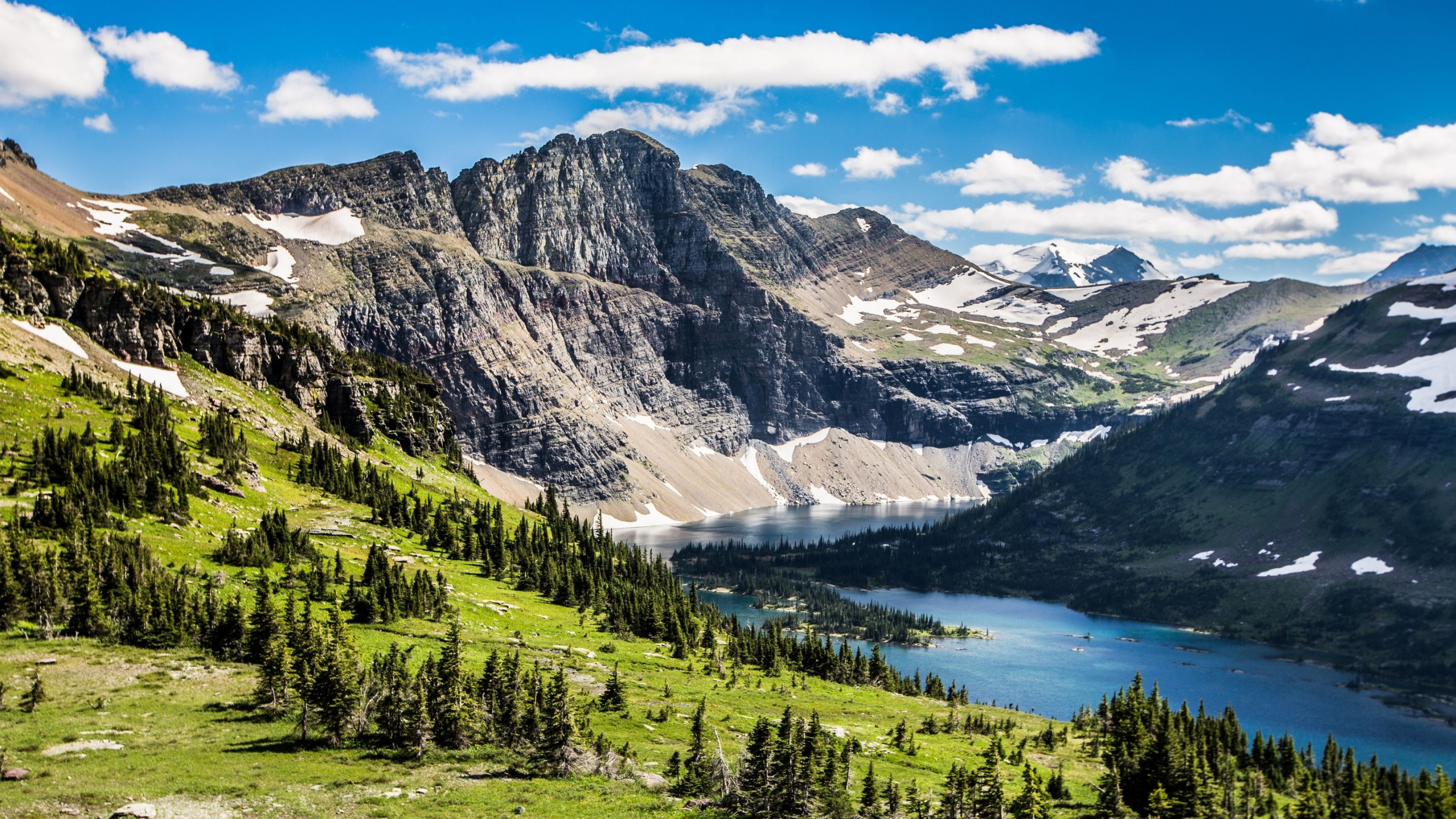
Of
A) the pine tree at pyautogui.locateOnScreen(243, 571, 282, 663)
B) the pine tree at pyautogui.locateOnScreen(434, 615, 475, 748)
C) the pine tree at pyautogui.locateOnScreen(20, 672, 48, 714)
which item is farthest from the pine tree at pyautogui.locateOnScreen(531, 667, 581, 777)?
the pine tree at pyautogui.locateOnScreen(20, 672, 48, 714)

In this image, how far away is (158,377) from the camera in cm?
14262

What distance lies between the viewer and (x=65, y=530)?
7919 centimetres

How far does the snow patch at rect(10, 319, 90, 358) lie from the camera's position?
130 metres

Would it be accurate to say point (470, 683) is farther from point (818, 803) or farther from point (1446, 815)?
point (1446, 815)

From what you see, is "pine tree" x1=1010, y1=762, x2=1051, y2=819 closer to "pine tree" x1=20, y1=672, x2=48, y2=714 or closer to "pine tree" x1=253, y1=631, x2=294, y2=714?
"pine tree" x1=253, y1=631, x2=294, y2=714

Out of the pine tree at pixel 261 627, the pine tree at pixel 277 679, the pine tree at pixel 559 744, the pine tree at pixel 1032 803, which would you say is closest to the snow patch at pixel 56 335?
the pine tree at pixel 261 627

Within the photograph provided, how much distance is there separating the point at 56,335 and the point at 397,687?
109 meters

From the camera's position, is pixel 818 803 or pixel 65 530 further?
pixel 65 530

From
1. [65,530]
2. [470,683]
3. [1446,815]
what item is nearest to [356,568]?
[65,530]

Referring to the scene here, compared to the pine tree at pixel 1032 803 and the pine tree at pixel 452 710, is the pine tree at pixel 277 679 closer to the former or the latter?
the pine tree at pixel 452 710

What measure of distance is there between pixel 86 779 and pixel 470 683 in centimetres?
2070

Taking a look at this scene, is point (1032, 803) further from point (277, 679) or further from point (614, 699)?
point (277, 679)

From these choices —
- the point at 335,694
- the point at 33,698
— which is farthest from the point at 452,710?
the point at 33,698

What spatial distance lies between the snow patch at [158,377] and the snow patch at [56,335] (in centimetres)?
462
